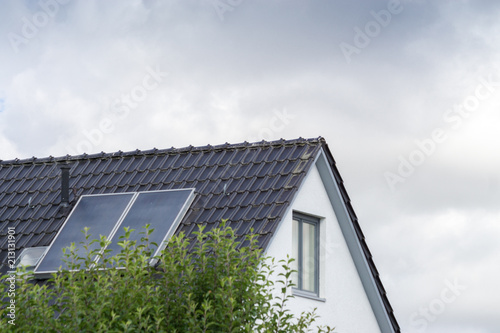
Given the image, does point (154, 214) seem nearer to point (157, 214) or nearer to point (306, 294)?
point (157, 214)

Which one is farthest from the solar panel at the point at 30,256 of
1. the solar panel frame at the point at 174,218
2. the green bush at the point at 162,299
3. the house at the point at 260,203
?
the green bush at the point at 162,299

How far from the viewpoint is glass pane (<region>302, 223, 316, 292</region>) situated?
58.7ft

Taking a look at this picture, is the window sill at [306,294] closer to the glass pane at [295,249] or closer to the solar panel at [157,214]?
the glass pane at [295,249]

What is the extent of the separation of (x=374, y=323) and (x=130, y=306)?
354 inches

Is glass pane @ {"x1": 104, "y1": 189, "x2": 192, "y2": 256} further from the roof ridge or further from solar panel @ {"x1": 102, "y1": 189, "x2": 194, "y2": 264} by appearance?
the roof ridge

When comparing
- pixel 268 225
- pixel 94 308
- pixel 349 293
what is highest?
pixel 349 293

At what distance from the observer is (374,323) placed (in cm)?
2011

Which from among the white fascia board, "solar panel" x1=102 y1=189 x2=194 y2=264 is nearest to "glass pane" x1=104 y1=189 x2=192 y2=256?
"solar panel" x1=102 y1=189 x2=194 y2=264

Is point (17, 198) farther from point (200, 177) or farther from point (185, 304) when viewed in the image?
point (185, 304)

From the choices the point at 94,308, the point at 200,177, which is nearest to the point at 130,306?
the point at 94,308

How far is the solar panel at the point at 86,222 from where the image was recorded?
661 inches

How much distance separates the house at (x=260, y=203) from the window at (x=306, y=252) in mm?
21

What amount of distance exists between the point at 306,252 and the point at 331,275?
992 mm

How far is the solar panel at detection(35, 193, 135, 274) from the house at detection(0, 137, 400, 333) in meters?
0.32
